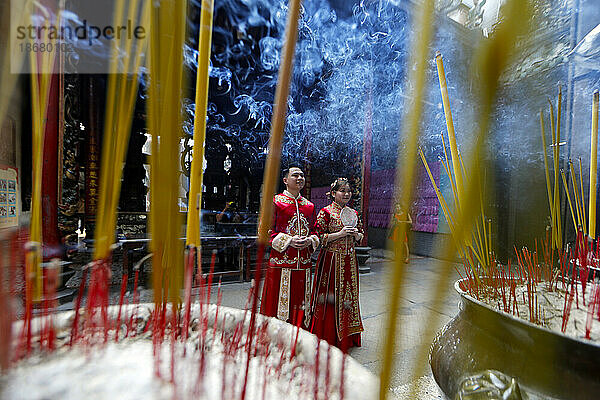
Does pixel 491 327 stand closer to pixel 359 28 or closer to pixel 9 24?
pixel 9 24

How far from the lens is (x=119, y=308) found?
1.33ft

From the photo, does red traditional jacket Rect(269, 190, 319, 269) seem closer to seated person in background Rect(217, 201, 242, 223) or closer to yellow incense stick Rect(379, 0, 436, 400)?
yellow incense stick Rect(379, 0, 436, 400)

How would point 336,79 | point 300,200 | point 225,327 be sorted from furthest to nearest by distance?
point 336,79 < point 300,200 < point 225,327

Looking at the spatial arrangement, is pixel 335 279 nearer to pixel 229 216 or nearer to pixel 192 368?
pixel 192 368

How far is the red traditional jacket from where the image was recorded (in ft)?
4.20

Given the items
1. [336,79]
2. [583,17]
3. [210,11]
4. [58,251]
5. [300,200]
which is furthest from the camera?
[336,79]

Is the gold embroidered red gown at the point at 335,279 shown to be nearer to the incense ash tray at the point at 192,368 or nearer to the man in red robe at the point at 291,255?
the man in red robe at the point at 291,255

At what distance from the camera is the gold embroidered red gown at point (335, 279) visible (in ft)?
4.58

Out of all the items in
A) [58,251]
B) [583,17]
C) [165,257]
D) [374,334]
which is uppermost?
[583,17]

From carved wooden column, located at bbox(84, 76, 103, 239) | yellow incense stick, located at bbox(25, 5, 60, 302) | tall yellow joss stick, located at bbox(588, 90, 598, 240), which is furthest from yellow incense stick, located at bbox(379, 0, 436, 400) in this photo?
carved wooden column, located at bbox(84, 76, 103, 239)

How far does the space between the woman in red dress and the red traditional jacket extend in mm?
123

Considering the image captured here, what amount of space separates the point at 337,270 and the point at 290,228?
1.11ft

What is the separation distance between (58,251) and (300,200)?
5.28 feet

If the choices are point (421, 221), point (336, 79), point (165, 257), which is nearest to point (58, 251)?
point (165, 257)
